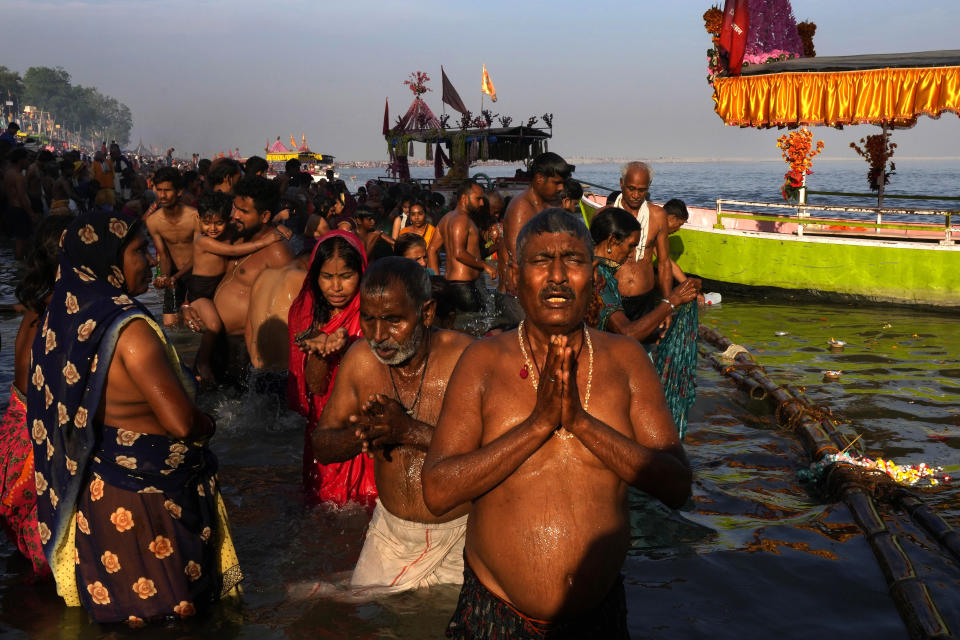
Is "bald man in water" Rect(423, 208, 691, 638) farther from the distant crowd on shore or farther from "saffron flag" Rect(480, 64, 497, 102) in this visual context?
"saffron flag" Rect(480, 64, 497, 102)

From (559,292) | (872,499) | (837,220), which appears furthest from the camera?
(837,220)

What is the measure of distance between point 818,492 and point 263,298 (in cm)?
447

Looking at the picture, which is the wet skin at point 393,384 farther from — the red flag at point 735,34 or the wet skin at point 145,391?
the red flag at point 735,34

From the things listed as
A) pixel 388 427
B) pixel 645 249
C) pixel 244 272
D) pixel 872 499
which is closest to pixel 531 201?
pixel 645 249

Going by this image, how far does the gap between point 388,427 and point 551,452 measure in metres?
0.88

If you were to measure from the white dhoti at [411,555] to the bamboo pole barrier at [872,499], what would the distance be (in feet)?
7.42

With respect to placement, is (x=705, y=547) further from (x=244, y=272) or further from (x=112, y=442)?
(x=244, y=272)

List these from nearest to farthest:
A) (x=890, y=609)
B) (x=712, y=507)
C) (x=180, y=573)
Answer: (x=180, y=573)
(x=890, y=609)
(x=712, y=507)

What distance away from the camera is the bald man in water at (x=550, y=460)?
A: 2.42 metres

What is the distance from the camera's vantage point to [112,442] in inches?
134

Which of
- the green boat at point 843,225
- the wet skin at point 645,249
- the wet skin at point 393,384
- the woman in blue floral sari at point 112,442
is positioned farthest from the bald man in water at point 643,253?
the green boat at point 843,225

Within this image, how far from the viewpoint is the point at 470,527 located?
2.71 m

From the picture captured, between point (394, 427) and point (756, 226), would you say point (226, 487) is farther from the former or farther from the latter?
point (756, 226)

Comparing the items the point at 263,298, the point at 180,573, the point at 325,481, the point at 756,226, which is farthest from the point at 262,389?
the point at 756,226
